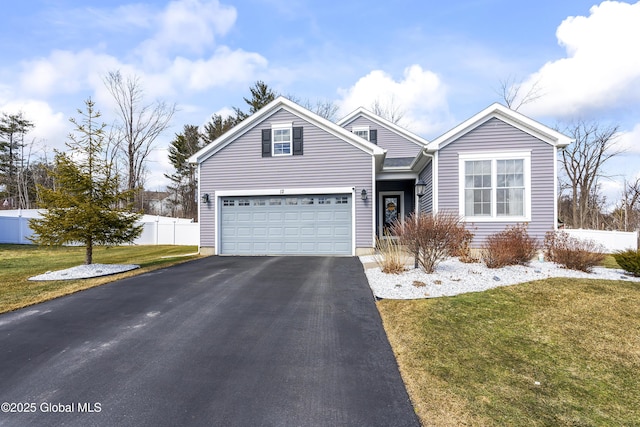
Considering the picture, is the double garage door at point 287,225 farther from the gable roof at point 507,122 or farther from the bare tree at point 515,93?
the bare tree at point 515,93

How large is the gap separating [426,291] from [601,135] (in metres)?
29.7

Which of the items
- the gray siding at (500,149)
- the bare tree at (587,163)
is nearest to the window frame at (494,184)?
the gray siding at (500,149)

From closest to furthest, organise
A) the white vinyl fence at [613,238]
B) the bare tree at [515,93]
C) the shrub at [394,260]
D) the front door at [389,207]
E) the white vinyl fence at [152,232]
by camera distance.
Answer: the shrub at [394,260]
the white vinyl fence at [613,238]
the front door at [389,207]
the white vinyl fence at [152,232]
the bare tree at [515,93]

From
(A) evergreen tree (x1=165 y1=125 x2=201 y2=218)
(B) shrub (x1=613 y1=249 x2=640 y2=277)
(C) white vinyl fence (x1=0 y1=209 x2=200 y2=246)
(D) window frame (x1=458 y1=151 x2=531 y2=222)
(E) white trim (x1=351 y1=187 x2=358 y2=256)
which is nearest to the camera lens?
(B) shrub (x1=613 y1=249 x2=640 y2=277)

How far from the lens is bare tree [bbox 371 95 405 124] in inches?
1194

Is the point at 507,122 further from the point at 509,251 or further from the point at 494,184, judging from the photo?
the point at 509,251

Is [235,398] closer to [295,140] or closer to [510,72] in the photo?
[295,140]

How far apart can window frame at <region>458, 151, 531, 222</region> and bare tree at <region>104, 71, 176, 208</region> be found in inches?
982

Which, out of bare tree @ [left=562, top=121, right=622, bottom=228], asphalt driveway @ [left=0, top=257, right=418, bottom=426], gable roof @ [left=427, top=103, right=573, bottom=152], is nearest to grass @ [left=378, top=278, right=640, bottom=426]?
asphalt driveway @ [left=0, top=257, right=418, bottom=426]

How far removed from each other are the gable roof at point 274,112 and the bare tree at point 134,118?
16882 millimetres

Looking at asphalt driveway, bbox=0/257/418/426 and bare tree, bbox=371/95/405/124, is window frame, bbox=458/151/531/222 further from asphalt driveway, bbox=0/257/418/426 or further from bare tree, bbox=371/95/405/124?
bare tree, bbox=371/95/405/124

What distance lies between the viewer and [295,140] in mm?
12539

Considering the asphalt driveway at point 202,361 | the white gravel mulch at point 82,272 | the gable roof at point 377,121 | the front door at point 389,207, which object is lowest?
the asphalt driveway at point 202,361

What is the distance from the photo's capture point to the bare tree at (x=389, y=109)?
30.3m
